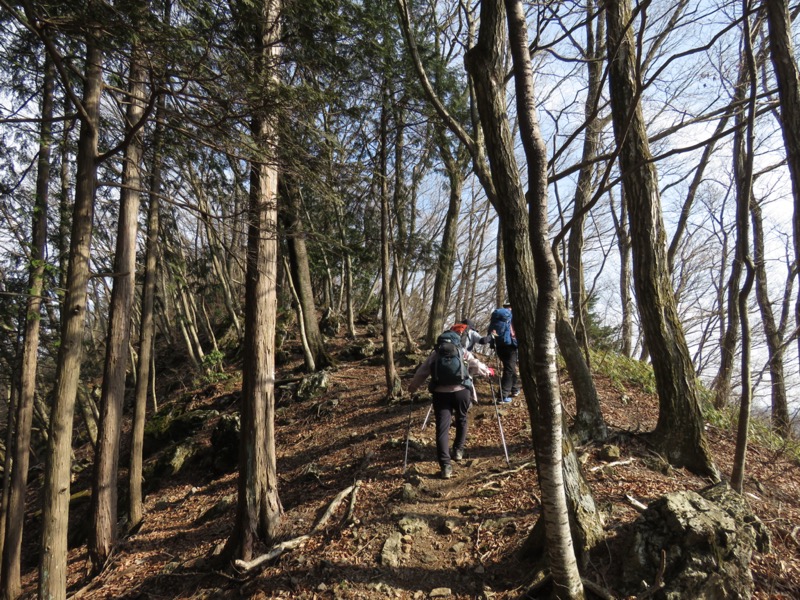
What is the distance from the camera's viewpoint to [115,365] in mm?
7398

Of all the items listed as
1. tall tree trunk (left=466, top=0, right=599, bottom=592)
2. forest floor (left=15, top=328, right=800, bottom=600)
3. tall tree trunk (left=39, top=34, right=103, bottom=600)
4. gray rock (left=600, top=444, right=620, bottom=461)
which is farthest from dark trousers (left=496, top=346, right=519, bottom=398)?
tall tree trunk (left=39, top=34, right=103, bottom=600)

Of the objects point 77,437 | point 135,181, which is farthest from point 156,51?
point 77,437

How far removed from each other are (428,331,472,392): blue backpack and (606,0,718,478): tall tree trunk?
222 cm

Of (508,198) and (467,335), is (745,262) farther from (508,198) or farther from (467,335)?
(467,335)

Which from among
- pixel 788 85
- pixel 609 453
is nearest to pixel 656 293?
pixel 609 453

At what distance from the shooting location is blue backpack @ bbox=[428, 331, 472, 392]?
5633 millimetres

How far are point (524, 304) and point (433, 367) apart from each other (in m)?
2.49

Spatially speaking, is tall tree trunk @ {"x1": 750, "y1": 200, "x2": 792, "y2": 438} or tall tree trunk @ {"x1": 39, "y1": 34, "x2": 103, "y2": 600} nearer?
tall tree trunk @ {"x1": 39, "y1": 34, "x2": 103, "y2": 600}

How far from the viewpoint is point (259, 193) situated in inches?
232

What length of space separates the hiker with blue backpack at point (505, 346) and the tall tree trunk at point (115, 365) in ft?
20.5

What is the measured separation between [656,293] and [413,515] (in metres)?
3.85

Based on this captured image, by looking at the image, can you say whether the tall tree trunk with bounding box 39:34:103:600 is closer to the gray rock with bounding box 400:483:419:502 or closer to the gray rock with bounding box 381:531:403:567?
the gray rock with bounding box 381:531:403:567

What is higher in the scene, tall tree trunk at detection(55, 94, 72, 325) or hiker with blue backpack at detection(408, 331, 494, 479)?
tall tree trunk at detection(55, 94, 72, 325)

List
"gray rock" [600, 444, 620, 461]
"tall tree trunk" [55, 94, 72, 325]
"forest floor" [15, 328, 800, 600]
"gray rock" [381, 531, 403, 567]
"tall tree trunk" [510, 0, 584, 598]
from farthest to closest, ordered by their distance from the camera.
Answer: "tall tree trunk" [55, 94, 72, 325] → "gray rock" [600, 444, 620, 461] → "gray rock" [381, 531, 403, 567] → "forest floor" [15, 328, 800, 600] → "tall tree trunk" [510, 0, 584, 598]
